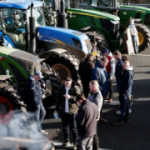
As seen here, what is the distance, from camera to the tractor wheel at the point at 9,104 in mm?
7594

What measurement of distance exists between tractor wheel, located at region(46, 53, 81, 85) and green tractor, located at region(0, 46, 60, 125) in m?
0.94

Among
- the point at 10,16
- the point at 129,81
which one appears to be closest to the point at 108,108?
the point at 129,81

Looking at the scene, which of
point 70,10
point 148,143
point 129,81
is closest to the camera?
point 148,143

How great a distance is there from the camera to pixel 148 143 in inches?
293

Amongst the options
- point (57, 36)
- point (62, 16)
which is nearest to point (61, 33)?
point (57, 36)

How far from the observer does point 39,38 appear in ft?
35.8

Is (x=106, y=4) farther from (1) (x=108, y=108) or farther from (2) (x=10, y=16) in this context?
(1) (x=108, y=108)

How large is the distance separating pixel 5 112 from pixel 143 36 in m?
9.21

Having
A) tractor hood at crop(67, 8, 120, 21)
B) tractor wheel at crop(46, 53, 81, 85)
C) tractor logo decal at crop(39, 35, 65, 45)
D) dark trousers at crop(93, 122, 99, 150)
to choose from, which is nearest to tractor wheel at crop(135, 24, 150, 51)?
tractor hood at crop(67, 8, 120, 21)

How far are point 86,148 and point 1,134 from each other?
1.99m

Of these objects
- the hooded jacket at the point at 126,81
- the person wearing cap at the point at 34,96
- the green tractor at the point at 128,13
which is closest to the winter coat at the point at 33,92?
the person wearing cap at the point at 34,96

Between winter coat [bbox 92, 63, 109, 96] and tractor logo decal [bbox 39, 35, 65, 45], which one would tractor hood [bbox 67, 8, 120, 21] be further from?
winter coat [bbox 92, 63, 109, 96]

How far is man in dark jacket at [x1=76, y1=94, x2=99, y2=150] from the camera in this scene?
609 centimetres

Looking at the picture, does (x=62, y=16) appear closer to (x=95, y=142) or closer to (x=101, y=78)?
(x=101, y=78)
